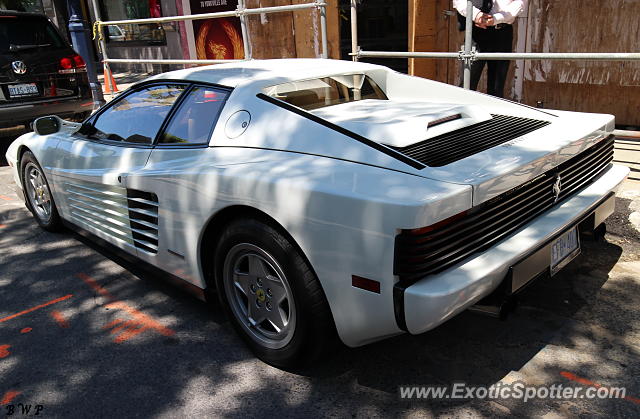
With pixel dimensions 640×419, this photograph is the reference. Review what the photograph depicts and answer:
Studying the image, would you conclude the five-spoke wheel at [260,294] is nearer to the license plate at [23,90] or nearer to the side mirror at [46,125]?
the side mirror at [46,125]

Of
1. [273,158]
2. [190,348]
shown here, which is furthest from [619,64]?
[190,348]

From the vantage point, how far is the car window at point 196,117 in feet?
10.3

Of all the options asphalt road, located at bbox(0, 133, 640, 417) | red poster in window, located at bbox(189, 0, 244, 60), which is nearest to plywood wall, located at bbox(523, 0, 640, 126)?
asphalt road, located at bbox(0, 133, 640, 417)

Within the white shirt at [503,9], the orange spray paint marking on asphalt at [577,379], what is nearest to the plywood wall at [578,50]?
the white shirt at [503,9]

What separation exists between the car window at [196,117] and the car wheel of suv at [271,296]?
66 cm

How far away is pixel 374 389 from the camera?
262 centimetres

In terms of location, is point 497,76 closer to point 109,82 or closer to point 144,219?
point 144,219

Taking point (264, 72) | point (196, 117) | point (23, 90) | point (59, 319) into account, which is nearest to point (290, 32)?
point (23, 90)

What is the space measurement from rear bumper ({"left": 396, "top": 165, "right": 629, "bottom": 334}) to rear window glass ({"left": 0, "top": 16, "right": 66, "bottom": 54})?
273 inches

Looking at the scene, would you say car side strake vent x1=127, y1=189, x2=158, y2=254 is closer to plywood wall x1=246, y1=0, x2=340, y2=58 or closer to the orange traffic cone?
plywood wall x1=246, y1=0, x2=340, y2=58

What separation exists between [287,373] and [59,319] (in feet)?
5.21

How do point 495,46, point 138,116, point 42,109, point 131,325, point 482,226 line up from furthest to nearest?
point 42,109
point 495,46
point 138,116
point 131,325
point 482,226

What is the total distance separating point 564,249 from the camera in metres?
2.81

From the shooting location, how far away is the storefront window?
555 inches
